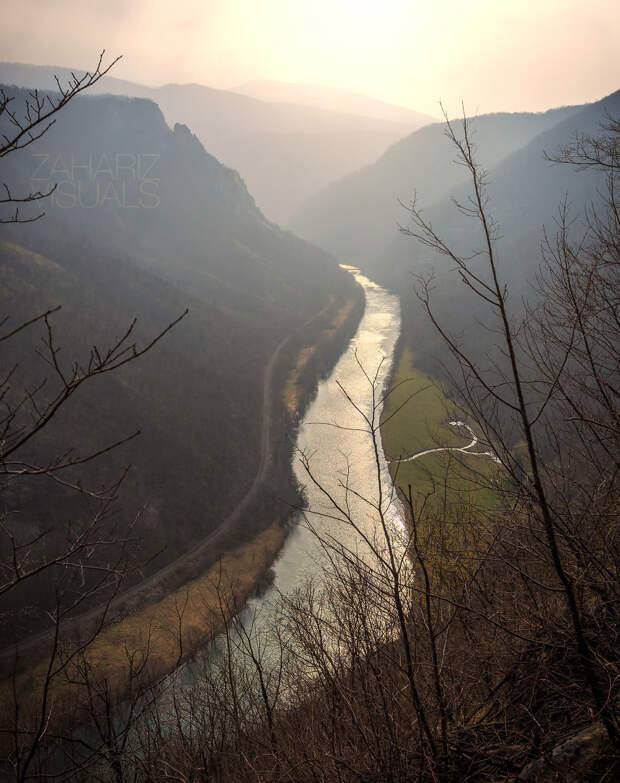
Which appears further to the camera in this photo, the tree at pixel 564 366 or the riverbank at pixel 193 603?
the riverbank at pixel 193 603

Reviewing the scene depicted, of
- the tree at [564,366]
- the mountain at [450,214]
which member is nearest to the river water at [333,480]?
the tree at [564,366]

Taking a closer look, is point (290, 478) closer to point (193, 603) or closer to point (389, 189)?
point (193, 603)

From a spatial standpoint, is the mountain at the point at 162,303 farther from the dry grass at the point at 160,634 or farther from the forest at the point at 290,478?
the dry grass at the point at 160,634

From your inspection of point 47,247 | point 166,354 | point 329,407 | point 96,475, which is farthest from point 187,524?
point 47,247

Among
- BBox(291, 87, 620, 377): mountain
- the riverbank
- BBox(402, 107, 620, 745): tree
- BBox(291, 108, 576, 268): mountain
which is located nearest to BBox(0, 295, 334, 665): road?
the riverbank

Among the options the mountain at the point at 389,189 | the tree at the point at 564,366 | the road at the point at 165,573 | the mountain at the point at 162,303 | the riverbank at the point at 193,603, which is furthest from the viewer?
the mountain at the point at 389,189

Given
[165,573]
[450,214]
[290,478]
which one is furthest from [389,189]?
[165,573]

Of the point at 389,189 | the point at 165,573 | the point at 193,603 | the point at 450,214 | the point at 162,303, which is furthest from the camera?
the point at 389,189
